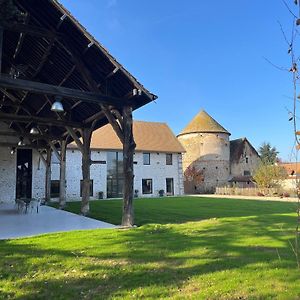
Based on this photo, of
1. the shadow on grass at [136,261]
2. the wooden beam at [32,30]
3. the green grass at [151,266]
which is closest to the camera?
the green grass at [151,266]

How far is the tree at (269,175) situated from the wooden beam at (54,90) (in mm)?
22787

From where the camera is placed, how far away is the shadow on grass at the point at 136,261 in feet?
12.0

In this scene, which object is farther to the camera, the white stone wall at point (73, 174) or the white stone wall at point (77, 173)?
the white stone wall at point (73, 174)

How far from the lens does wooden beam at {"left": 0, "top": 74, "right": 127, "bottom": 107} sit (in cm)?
695

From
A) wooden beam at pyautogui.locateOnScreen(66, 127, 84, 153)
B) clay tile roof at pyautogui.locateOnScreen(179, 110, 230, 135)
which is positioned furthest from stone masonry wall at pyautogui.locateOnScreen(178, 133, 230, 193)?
wooden beam at pyautogui.locateOnScreen(66, 127, 84, 153)

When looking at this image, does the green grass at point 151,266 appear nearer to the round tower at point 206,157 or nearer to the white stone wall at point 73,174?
the white stone wall at point 73,174

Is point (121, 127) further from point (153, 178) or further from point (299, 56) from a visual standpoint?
point (153, 178)

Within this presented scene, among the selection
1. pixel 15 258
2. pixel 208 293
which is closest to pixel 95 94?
pixel 15 258

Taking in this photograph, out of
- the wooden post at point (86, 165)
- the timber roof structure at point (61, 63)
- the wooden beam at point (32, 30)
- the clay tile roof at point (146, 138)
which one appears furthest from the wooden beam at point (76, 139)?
the clay tile roof at point (146, 138)

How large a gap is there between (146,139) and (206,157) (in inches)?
391

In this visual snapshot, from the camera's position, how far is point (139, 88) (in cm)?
795

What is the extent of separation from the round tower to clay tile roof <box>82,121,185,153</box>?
5889 mm

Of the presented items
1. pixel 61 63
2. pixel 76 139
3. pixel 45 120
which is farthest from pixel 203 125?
pixel 61 63

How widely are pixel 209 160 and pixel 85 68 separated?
2960cm
